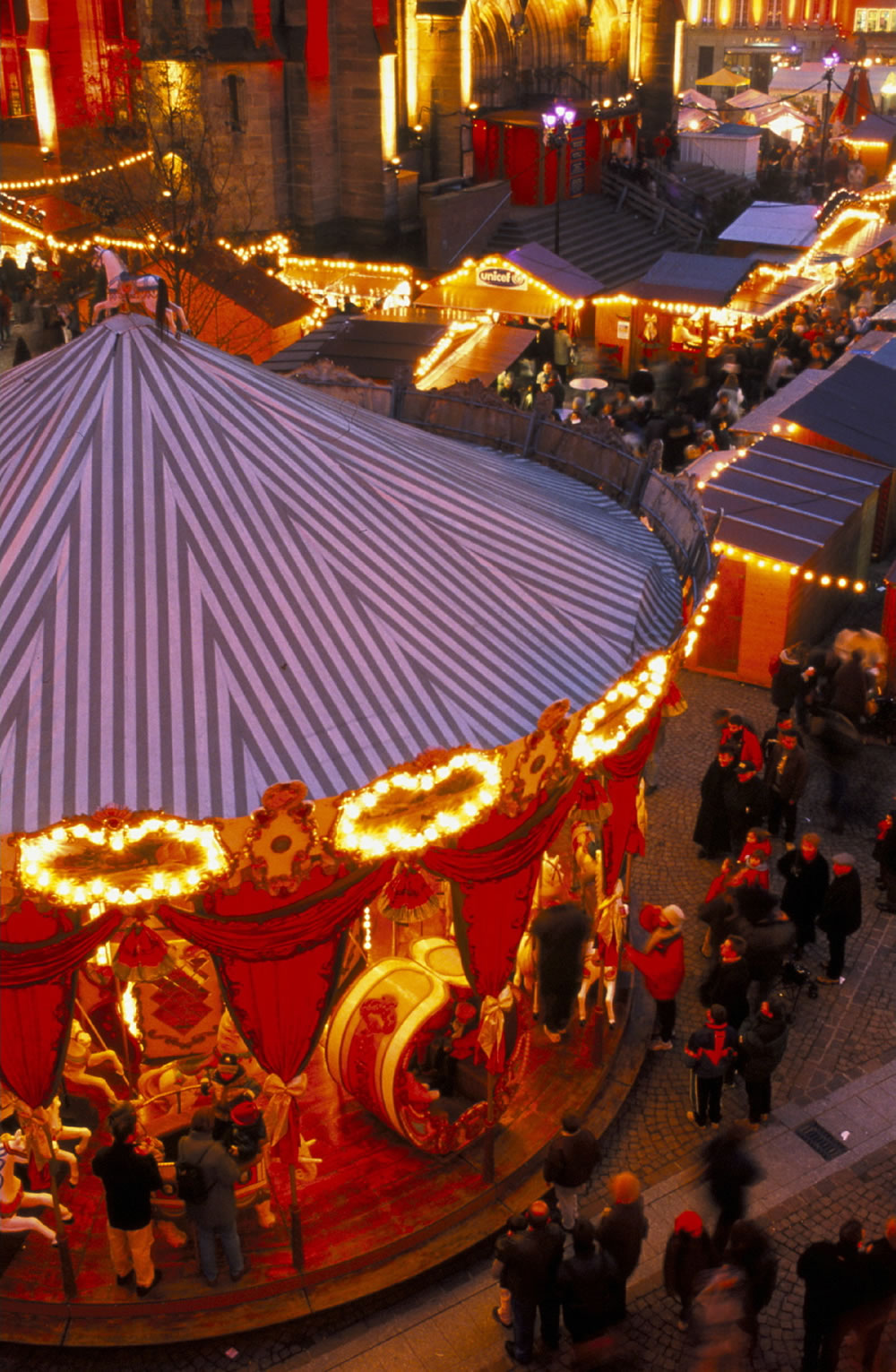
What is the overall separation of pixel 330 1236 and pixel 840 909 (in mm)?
4333

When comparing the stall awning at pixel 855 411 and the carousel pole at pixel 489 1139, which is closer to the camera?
the carousel pole at pixel 489 1139

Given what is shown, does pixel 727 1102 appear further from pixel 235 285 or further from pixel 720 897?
pixel 235 285

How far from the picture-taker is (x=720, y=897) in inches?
394

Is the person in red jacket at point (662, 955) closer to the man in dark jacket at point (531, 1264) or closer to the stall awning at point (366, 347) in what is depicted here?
the man in dark jacket at point (531, 1264)

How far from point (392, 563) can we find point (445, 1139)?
3.50 metres

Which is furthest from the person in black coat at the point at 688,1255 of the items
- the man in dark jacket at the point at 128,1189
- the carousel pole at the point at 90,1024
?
the carousel pole at the point at 90,1024

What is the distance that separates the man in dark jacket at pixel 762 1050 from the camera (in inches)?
347

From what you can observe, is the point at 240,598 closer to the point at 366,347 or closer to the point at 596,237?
the point at 366,347

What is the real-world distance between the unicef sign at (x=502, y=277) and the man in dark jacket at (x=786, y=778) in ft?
46.0

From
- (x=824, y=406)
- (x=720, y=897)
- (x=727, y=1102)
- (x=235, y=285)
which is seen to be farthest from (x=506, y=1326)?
(x=235, y=285)

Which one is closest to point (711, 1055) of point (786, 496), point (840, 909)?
point (840, 909)

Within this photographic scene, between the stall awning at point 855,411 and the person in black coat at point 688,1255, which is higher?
the stall awning at point 855,411

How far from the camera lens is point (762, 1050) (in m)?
8.81

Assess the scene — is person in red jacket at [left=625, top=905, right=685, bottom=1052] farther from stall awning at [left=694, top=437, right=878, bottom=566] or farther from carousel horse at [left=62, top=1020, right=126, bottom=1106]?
stall awning at [left=694, top=437, right=878, bottom=566]
